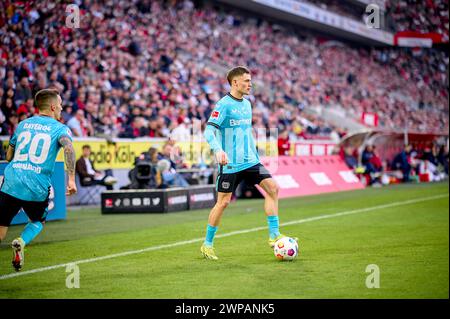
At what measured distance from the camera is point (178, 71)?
27.1 metres

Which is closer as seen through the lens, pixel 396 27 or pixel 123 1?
pixel 123 1

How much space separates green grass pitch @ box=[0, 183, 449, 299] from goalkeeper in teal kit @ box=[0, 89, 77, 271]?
725 millimetres

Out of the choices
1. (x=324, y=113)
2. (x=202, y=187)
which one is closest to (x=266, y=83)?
(x=324, y=113)

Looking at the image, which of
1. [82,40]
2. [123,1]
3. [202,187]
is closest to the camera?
→ [202,187]

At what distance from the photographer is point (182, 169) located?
21094 mm

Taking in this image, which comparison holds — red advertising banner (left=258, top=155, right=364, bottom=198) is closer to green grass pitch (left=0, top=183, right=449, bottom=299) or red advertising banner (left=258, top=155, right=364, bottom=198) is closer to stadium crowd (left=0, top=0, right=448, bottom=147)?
stadium crowd (left=0, top=0, right=448, bottom=147)

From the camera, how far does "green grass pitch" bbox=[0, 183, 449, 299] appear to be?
689 centimetres

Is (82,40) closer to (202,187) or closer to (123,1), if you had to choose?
(123,1)

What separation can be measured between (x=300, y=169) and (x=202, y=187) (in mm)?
6296

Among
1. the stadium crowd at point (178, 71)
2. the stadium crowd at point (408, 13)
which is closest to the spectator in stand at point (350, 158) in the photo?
the stadium crowd at point (178, 71)

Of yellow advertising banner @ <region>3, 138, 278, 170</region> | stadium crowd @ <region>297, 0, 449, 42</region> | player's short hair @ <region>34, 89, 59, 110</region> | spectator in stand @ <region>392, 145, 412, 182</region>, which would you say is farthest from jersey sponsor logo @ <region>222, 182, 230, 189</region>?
stadium crowd @ <region>297, 0, 449, 42</region>

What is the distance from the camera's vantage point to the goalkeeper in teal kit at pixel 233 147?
909cm

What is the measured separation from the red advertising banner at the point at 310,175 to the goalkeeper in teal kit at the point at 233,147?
461 inches

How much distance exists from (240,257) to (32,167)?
2.92 meters
